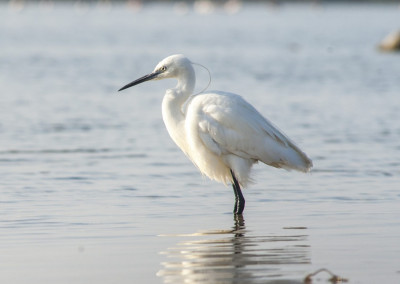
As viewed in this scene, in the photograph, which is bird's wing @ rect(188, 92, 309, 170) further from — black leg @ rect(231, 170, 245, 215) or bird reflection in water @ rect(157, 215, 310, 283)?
bird reflection in water @ rect(157, 215, 310, 283)

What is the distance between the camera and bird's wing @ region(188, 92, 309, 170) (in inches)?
352

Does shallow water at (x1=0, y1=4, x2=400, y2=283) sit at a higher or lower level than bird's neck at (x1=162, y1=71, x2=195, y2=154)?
lower

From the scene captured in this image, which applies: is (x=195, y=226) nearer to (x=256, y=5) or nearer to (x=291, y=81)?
(x=291, y=81)

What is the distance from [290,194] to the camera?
1013 cm

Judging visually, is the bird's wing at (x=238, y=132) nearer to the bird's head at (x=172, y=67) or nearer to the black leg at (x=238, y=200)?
the black leg at (x=238, y=200)

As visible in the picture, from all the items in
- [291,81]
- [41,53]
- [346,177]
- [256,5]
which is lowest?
[256,5]

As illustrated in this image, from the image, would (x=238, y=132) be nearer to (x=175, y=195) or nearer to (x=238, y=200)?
(x=238, y=200)

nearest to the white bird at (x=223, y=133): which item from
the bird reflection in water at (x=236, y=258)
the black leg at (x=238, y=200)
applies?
the black leg at (x=238, y=200)

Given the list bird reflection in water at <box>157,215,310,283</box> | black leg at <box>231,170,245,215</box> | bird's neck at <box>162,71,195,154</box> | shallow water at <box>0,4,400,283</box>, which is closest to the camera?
bird reflection in water at <box>157,215,310,283</box>

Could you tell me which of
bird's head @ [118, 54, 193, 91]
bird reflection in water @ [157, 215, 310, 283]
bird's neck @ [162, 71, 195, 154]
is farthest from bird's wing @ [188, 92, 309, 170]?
bird reflection in water @ [157, 215, 310, 283]

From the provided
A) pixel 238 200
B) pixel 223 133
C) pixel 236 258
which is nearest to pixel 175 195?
pixel 238 200

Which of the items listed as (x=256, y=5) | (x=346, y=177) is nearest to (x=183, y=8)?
(x=256, y=5)

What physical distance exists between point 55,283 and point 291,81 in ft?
63.7

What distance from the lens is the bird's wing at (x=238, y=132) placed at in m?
8.93
